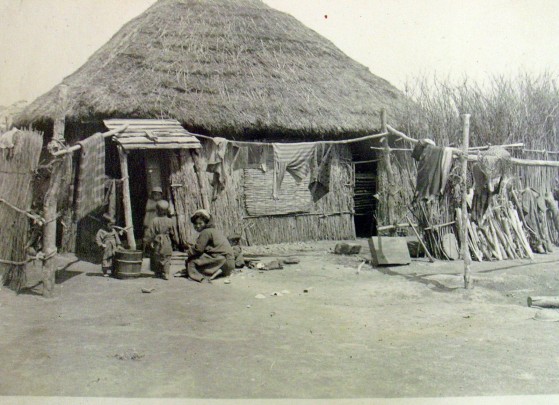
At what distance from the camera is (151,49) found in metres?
10.4

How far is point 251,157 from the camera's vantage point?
1023 cm

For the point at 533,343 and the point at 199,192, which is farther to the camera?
the point at 199,192

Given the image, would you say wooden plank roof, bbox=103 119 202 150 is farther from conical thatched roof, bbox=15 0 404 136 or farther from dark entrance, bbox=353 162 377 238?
dark entrance, bbox=353 162 377 238

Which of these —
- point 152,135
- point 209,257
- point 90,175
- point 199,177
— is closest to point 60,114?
point 90,175

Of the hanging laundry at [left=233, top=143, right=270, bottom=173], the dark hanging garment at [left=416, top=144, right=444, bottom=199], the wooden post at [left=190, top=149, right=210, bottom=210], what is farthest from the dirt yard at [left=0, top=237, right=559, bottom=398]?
the hanging laundry at [left=233, top=143, right=270, bottom=173]

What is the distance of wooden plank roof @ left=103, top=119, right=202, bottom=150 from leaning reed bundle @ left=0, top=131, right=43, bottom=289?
7.27 ft

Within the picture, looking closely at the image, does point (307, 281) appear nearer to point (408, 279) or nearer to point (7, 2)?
point (408, 279)

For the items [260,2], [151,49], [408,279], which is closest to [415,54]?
[408,279]

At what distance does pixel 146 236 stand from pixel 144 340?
3.96m

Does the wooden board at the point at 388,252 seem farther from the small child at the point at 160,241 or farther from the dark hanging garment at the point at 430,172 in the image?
the small child at the point at 160,241

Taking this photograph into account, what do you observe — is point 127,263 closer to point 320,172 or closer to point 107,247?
point 107,247

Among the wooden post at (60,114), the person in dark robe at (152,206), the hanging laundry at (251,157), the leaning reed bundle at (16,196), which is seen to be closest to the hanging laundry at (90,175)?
the wooden post at (60,114)

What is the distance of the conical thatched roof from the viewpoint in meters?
9.66

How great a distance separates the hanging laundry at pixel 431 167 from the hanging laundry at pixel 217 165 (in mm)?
3194
